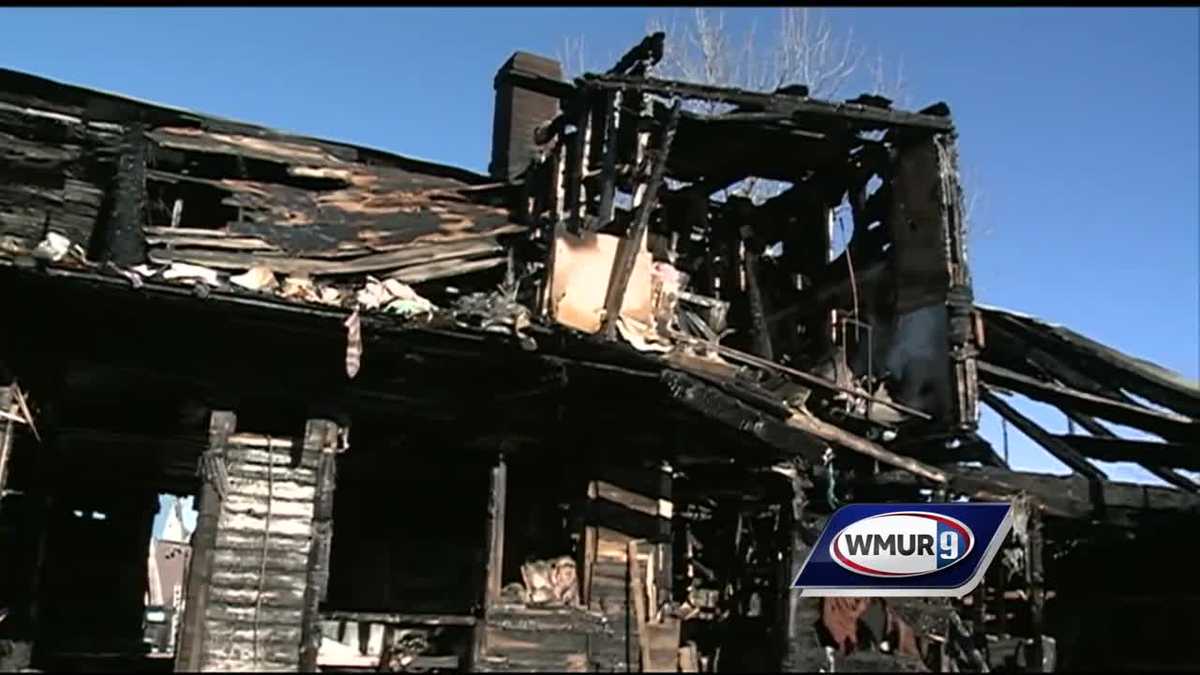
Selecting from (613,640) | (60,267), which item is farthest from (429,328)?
(613,640)

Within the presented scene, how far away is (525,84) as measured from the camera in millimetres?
14547

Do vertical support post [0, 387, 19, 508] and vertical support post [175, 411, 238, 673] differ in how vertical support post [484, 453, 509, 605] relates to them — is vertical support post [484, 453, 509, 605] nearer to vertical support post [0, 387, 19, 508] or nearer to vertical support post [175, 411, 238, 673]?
vertical support post [175, 411, 238, 673]

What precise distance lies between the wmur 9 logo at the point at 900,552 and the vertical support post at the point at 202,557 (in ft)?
17.5

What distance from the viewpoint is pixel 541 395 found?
10508 mm

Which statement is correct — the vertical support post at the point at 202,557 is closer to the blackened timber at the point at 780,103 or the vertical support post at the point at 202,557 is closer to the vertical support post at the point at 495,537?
the vertical support post at the point at 495,537

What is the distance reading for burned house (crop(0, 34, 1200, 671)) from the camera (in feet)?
31.3

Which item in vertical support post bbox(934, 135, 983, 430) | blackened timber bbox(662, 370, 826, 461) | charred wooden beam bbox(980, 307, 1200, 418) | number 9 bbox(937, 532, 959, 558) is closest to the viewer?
blackened timber bbox(662, 370, 826, 461)

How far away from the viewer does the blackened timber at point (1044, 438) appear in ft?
42.7

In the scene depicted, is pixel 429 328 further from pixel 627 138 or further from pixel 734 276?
pixel 734 276

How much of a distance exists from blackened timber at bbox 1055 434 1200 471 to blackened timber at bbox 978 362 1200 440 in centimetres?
20

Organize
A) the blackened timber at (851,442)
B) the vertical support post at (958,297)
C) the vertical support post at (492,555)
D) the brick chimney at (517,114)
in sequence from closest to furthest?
1. the vertical support post at (492,555)
2. the blackened timber at (851,442)
3. the vertical support post at (958,297)
4. the brick chimney at (517,114)

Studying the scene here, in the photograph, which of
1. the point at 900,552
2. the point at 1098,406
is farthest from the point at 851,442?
Result: the point at 1098,406

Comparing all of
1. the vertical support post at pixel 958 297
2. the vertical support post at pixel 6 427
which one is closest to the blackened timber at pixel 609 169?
the vertical support post at pixel 958 297

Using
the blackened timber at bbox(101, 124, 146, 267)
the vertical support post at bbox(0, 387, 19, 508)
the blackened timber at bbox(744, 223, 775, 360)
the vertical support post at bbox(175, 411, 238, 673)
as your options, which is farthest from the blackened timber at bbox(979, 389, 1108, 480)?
the vertical support post at bbox(0, 387, 19, 508)
